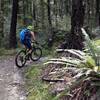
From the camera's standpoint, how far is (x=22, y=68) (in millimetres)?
13164

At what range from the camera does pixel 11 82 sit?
35.9 ft

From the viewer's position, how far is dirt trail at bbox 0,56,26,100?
935cm

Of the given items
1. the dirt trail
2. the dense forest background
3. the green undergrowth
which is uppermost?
the dense forest background

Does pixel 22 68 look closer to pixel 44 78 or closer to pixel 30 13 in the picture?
pixel 44 78

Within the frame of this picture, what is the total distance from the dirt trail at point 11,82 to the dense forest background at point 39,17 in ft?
24.1

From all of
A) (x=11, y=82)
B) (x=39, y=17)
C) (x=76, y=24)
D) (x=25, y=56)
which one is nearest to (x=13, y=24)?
(x=25, y=56)

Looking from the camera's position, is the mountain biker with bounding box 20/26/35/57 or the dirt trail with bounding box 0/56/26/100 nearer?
the dirt trail with bounding box 0/56/26/100

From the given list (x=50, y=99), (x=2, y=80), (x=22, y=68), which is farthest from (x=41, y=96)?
(x=22, y=68)

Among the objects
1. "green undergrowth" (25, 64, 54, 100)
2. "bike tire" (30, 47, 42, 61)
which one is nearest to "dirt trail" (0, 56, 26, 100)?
"green undergrowth" (25, 64, 54, 100)

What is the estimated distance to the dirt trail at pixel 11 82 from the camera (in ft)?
30.7

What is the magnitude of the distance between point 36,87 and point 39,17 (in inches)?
1211

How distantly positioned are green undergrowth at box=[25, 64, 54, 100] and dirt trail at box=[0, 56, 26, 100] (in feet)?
Answer: 0.76

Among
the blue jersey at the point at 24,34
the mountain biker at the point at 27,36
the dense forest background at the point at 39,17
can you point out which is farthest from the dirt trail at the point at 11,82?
the dense forest background at the point at 39,17

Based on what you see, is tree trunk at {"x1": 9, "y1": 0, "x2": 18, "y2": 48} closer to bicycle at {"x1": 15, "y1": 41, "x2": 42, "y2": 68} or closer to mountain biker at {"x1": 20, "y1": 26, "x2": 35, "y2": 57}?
bicycle at {"x1": 15, "y1": 41, "x2": 42, "y2": 68}
